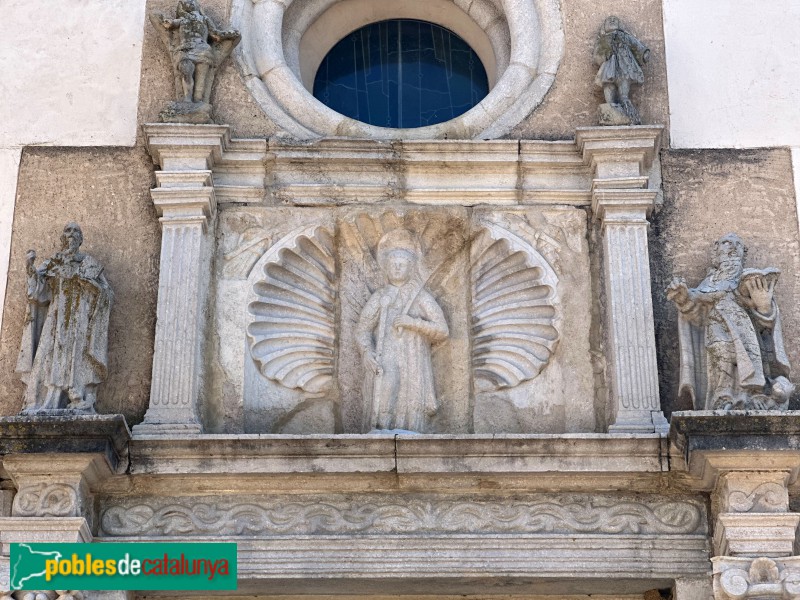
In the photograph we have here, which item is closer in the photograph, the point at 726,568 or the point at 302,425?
Result: the point at 726,568

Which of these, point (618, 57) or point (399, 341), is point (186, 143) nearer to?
point (399, 341)

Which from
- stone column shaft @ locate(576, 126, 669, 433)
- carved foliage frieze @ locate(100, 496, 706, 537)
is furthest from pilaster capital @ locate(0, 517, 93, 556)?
stone column shaft @ locate(576, 126, 669, 433)

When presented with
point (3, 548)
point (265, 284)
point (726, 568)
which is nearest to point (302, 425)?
point (265, 284)

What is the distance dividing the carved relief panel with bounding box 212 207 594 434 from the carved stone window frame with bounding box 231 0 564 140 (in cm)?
60

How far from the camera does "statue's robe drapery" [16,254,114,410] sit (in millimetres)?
9953

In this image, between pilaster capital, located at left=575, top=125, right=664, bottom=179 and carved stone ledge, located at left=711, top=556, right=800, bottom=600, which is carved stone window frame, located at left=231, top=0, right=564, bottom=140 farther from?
carved stone ledge, located at left=711, top=556, right=800, bottom=600

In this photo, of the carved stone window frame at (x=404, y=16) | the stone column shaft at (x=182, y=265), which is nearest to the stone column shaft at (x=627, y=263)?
the carved stone window frame at (x=404, y=16)

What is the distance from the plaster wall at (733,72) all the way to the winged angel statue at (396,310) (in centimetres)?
139

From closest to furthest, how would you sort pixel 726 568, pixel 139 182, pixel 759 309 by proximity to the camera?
pixel 726 568
pixel 759 309
pixel 139 182

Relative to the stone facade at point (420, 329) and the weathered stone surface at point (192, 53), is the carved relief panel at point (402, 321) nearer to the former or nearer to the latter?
the stone facade at point (420, 329)

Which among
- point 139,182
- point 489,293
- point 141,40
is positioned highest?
point 141,40

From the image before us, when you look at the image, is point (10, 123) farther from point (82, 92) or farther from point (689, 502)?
point (689, 502)

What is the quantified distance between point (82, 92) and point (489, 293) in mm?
2849

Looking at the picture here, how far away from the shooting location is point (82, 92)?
11.2 m
